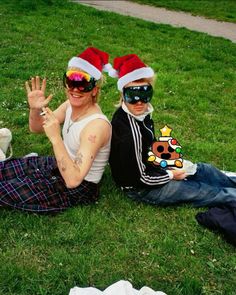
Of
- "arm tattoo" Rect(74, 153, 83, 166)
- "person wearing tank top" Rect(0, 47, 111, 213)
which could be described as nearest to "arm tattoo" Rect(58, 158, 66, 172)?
"person wearing tank top" Rect(0, 47, 111, 213)

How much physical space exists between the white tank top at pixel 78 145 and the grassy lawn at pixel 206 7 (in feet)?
33.1

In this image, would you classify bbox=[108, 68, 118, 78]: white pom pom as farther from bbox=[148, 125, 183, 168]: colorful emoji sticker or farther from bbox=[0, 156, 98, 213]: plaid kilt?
bbox=[0, 156, 98, 213]: plaid kilt

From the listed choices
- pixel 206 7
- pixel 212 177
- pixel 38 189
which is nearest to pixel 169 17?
pixel 206 7

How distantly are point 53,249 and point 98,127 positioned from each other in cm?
101

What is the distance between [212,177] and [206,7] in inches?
427

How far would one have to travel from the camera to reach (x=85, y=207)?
169 inches

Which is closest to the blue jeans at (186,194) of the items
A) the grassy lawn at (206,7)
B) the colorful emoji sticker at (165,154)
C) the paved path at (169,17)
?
the colorful emoji sticker at (165,154)

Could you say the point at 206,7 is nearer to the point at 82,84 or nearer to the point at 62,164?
the point at 82,84

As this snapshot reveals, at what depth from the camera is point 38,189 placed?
4.15 metres

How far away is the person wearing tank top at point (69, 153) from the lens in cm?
379

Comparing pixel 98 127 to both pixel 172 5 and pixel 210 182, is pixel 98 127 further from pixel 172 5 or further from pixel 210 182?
pixel 172 5

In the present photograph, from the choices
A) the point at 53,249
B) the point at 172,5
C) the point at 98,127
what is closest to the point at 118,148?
the point at 98,127

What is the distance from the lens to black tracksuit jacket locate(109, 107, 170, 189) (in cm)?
409

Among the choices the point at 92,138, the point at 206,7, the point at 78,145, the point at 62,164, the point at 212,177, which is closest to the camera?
the point at 62,164
